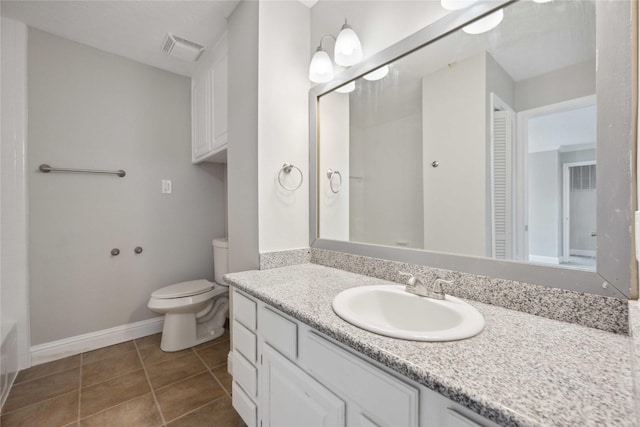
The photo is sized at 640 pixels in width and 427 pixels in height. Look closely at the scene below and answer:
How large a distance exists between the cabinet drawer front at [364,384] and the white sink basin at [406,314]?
95 mm

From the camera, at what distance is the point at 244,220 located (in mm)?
1572

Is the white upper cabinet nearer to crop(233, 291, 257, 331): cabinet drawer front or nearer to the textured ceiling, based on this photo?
the textured ceiling

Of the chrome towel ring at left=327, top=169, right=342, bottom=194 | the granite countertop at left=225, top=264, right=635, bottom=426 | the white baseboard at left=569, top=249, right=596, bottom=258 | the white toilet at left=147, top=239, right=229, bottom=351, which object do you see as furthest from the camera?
the white toilet at left=147, top=239, right=229, bottom=351

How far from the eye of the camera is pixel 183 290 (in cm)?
206

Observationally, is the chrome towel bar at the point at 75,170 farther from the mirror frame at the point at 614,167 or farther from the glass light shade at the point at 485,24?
the mirror frame at the point at 614,167

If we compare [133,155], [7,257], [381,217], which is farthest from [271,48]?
[7,257]

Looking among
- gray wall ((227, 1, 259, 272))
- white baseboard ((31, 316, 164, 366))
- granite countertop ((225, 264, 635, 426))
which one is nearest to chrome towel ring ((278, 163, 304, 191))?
gray wall ((227, 1, 259, 272))

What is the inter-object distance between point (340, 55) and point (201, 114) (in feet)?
4.71

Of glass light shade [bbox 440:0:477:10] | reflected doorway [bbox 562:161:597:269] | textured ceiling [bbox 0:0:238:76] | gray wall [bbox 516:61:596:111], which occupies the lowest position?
reflected doorway [bbox 562:161:597:269]

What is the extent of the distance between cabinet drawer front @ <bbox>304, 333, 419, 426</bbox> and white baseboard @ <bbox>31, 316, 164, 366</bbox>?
82.0 inches

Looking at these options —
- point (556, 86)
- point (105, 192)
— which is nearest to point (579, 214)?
point (556, 86)

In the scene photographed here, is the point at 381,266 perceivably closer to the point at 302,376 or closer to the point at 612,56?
the point at 302,376

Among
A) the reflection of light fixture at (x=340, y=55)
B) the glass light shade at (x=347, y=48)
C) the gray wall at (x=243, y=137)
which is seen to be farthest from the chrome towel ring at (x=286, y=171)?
the glass light shade at (x=347, y=48)

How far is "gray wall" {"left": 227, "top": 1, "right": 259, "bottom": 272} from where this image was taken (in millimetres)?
1466
